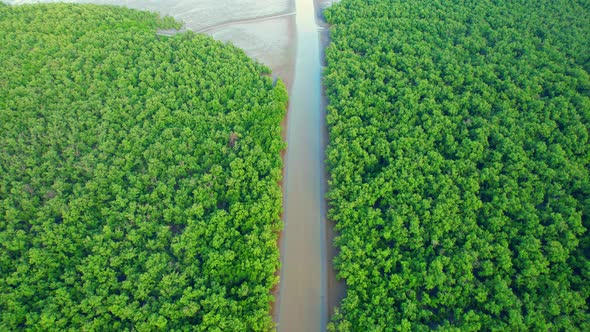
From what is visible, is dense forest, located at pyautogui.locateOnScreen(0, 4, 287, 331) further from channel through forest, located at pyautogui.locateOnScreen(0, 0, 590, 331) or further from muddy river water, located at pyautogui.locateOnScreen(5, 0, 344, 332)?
muddy river water, located at pyautogui.locateOnScreen(5, 0, 344, 332)

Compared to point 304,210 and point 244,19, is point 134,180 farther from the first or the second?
point 244,19

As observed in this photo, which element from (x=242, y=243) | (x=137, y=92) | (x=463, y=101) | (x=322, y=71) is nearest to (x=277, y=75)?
(x=322, y=71)

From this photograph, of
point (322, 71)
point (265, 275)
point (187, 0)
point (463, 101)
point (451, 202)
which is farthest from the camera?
point (187, 0)

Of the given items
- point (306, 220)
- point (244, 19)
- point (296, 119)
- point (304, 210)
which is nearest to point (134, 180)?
point (304, 210)

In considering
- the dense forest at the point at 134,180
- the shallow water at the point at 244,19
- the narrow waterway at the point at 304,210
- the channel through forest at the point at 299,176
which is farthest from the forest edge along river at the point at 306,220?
the shallow water at the point at 244,19

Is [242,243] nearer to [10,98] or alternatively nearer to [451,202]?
[451,202]

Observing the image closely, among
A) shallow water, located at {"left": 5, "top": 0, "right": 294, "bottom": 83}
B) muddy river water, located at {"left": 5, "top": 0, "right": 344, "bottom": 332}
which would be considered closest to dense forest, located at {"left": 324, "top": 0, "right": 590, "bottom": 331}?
muddy river water, located at {"left": 5, "top": 0, "right": 344, "bottom": 332}
